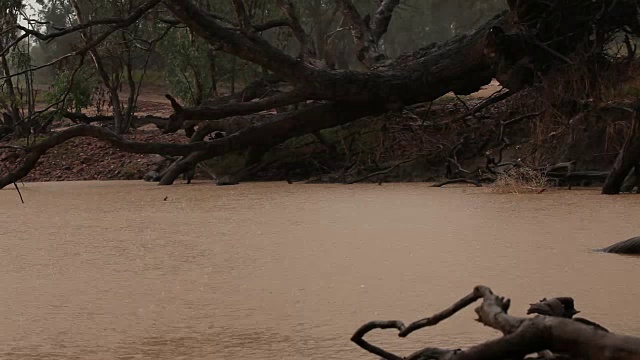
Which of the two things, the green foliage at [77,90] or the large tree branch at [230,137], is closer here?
the large tree branch at [230,137]

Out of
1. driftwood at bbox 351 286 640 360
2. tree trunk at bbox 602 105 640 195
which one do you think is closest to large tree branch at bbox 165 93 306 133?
tree trunk at bbox 602 105 640 195

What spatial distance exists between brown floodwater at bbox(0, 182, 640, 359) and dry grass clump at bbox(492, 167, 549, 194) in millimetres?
627

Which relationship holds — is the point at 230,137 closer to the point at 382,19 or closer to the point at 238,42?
the point at 238,42

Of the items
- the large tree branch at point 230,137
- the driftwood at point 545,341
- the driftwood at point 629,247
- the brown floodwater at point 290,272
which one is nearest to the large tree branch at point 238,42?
the large tree branch at point 230,137

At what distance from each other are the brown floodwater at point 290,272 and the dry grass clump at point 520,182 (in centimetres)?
63

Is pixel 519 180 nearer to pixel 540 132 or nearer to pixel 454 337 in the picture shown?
pixel 540 132

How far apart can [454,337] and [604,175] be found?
6766 millimetres

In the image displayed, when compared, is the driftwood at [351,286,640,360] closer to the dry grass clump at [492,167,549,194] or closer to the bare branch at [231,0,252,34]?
the dry grass clump at [492,167,549,194]

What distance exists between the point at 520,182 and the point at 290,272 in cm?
504

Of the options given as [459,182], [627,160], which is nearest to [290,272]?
[627,160]

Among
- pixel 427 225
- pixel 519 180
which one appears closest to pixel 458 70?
pixel 519 180

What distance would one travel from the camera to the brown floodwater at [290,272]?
295 cm

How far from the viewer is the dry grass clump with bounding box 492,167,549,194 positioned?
28.7 ft

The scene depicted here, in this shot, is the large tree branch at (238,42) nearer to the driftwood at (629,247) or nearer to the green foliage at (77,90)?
the driftwood at (629,247)
